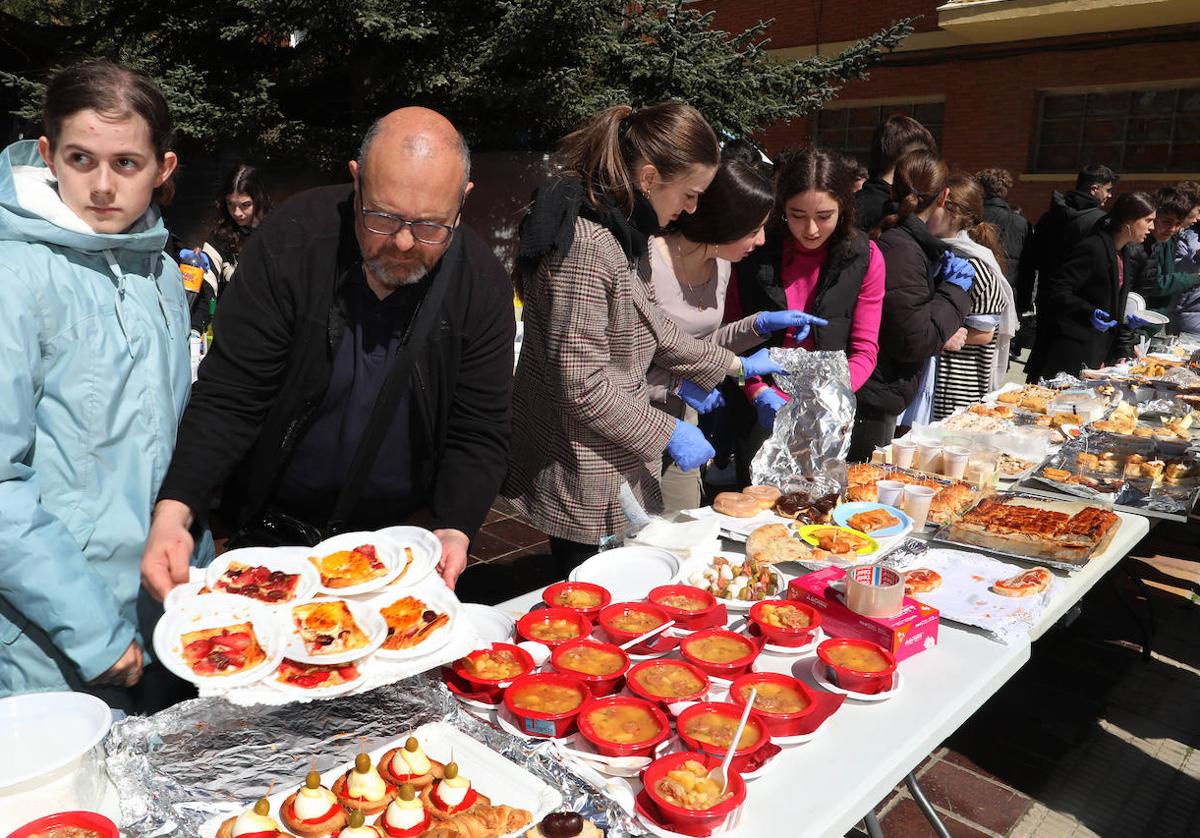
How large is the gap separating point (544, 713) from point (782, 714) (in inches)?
16.2

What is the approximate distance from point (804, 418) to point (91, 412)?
2108mm

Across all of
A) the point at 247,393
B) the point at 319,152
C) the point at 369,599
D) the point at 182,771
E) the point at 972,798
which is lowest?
the point at 972,798

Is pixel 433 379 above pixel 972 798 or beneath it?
above

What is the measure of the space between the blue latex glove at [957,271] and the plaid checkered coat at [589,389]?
5.42 ft

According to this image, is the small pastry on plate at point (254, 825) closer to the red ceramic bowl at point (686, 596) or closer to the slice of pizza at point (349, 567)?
the slice of pizza at point (349, 567)

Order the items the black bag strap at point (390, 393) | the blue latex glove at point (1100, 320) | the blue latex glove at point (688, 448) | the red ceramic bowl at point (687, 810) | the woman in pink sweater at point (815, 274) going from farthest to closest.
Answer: the blue latex glove at point (1100, 320)
the woman in pink sweater at point (815, 274)
the blue latex glove at point (688, 448)
the black bag strap at point (390, 393)
the red ceramic bowl at point (687, 810)

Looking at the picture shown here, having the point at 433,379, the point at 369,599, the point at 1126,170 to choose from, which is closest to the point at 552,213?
the point at 433,379

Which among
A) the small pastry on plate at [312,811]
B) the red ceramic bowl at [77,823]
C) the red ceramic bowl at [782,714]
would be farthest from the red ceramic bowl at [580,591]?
the red ceramic bowl at [77,823]

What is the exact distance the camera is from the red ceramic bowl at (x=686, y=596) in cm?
180

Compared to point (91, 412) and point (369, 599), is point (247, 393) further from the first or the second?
point (369, 599)

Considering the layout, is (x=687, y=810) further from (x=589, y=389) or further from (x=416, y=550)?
(x=589, y=389)

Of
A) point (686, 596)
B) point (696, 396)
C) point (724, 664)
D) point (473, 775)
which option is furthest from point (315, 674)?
point (696, 396)

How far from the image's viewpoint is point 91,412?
1622 millimetres

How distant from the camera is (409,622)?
4.79ft
